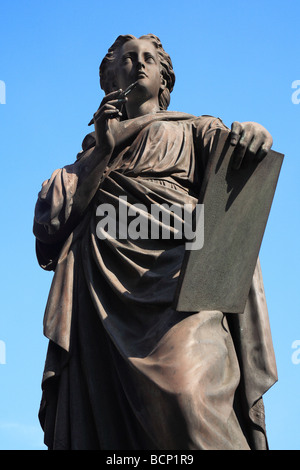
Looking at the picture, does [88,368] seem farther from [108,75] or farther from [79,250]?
[108,75]

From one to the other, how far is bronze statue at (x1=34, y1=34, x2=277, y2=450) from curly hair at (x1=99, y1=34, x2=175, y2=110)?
1.21ft

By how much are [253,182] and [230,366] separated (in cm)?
139

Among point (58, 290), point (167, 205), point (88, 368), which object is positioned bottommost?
point (88, 368)

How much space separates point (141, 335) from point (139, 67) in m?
2.67

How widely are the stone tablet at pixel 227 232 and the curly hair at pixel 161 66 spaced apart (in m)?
2.03

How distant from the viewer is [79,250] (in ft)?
28.1

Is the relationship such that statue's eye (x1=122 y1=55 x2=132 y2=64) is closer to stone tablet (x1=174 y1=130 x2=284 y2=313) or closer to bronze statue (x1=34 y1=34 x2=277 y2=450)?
bronze statue (x1=34 y1=34 x2=277 y2=450)

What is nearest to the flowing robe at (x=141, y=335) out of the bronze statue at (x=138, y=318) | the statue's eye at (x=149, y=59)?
the bronze statue at (x=138, y=318)

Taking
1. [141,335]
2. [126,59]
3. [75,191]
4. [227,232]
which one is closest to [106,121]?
[75,191]

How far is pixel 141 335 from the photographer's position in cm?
786

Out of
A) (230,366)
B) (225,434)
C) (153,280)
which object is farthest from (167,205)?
(225,434)

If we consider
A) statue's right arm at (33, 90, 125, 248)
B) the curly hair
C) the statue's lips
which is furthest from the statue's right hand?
the curly hair

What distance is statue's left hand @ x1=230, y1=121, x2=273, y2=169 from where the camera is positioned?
779cm

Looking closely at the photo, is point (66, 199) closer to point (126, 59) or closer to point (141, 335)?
point (141, 335)
